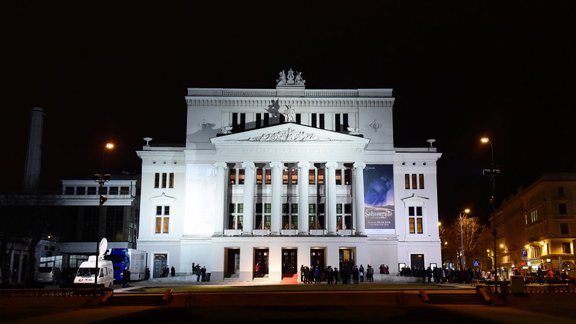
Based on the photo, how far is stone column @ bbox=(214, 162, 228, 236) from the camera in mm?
73250

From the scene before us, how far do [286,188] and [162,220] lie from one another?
16875mm

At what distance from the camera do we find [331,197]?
240 ft

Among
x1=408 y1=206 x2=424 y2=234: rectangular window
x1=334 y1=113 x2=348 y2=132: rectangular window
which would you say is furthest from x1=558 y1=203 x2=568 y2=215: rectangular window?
x1=334 y1=113 x2=348 y2=132: rectangular window

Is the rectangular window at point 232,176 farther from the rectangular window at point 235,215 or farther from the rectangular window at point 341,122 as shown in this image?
the rectangular window at point 341,122

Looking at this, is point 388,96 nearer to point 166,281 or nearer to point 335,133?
point 335,133

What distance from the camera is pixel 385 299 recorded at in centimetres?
3844

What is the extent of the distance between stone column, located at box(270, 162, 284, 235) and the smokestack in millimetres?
45962

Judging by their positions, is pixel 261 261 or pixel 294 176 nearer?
pixel 261 261

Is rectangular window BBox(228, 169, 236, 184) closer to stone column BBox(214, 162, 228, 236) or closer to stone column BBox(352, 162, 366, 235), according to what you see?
stone column BBox(214, 162, 228, 236)

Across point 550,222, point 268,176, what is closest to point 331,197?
point 268,176

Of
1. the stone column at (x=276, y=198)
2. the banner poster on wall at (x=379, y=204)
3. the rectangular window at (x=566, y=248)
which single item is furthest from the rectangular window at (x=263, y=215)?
the rectangular window at (x=566, y=248)

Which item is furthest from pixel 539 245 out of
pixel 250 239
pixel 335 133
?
pixel 250 239

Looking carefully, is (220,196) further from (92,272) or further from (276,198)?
(92,272)

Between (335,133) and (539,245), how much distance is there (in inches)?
1771
